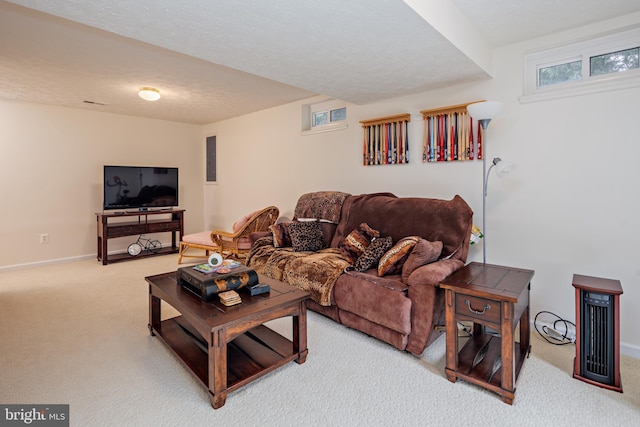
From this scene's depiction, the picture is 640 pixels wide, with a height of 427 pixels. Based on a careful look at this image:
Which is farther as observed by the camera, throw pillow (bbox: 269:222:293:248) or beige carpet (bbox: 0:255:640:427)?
throw pillow (bbox: 269:222:293:248)

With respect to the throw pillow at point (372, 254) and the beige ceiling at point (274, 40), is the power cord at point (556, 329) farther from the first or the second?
the beige ceiling at point (274, 40)

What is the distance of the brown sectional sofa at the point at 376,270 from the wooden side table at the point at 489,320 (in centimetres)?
19

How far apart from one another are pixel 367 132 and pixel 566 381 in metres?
2.77

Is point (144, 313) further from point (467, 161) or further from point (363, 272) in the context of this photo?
point (467, 161)

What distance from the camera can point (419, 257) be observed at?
7.99 feet

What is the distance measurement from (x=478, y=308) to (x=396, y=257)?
75cm

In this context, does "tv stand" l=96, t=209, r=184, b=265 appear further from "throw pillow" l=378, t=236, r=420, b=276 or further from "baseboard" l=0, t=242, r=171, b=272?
"throw pillow" l=378, t=236, r=420, b=276

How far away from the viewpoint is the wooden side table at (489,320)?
1.84 metres

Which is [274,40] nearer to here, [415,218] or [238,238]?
[415,218]

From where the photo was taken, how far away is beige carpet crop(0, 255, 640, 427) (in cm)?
174

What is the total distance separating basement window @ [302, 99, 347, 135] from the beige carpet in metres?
2.44

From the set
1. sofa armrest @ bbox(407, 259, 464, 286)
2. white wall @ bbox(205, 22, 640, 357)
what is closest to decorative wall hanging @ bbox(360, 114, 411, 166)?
white wall @ bbox(205, 22, 640, 357)

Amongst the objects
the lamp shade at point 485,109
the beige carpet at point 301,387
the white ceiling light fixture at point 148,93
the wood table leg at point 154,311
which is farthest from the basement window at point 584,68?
the white ceiling light fixture at point 148,93

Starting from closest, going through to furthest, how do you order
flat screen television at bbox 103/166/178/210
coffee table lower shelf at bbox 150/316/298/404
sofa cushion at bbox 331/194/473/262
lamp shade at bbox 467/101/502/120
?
coffee table lower shelf at bbox 150/316/298/404
lamp shade at bbox 467/101/502/120
sofa cushion at bbox 331/194/473/262
flat screen television at bbox 103/166/178/210
